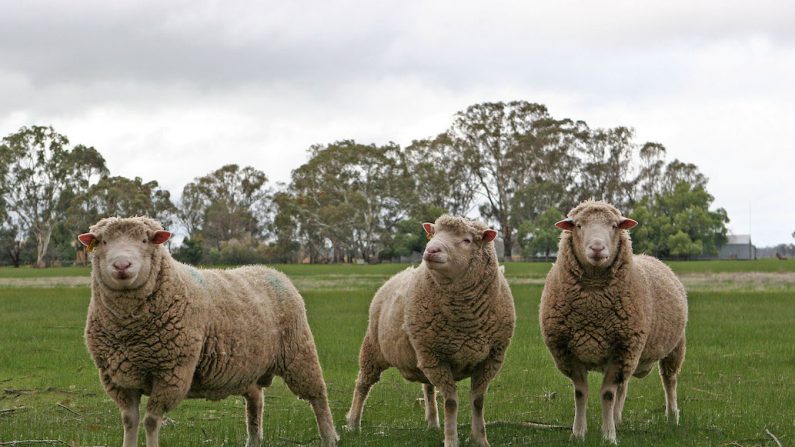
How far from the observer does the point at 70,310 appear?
26.7 m

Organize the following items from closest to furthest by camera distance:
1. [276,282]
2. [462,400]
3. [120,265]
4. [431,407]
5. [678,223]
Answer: [120,265] → [276,282] → [431,407] → [462,400] → [678,223]

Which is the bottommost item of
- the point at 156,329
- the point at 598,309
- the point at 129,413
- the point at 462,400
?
the point at 462,400

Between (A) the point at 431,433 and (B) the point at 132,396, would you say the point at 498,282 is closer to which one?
(A) the point at 431,433

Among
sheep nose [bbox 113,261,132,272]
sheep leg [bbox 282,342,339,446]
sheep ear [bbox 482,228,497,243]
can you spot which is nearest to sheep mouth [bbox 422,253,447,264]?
sheep ear [bbox 482,228,497,243]

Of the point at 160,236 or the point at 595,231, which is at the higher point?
the point at 595,231

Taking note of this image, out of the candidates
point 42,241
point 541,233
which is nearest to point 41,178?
point 42,241

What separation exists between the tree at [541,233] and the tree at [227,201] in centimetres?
2954

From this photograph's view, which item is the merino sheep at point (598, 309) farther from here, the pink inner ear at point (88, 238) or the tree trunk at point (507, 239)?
the tree trunk at point (507, 239)

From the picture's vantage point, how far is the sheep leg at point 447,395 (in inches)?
285

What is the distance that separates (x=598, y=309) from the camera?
774 centimetres

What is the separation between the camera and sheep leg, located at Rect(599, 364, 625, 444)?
7.50 meters

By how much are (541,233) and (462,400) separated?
208 ft

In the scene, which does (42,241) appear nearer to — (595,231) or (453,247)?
(453,247)

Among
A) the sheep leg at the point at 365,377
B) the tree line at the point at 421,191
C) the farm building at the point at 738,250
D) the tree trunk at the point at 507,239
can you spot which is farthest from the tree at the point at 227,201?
the sheep leg at the point at 365,377
